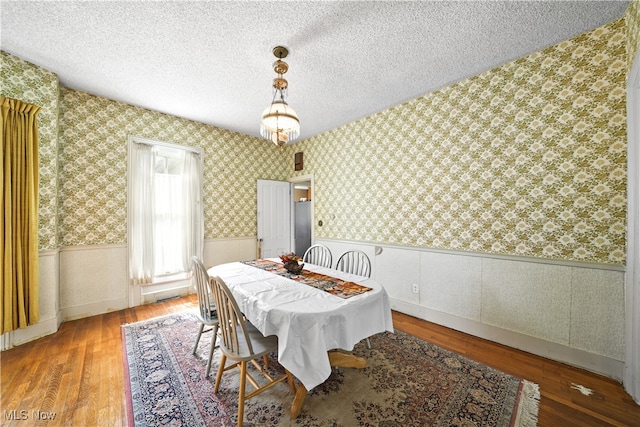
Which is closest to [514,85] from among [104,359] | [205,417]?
[205,417]

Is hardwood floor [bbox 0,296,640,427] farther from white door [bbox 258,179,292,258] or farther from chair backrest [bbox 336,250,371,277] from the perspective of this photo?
white door [bbox 258,179,292,258]

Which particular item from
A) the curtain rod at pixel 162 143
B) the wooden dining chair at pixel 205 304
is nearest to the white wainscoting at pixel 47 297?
the curtain rod at pixel 162 143

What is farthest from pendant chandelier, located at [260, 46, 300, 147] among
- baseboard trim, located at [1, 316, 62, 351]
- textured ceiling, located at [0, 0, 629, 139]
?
baseboard trim, located at [1, 316, 62, 351]

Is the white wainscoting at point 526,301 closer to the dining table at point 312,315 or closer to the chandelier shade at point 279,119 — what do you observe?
the dining table at point 312,315

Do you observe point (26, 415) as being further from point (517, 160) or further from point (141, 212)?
point (517, 160)

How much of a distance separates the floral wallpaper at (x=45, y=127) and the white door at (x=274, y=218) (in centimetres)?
270

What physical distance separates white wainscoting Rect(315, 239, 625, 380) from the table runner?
148cm

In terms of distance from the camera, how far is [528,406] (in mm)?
1669

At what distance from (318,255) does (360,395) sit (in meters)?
1.83

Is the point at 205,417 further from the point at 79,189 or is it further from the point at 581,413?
the point at 79,189

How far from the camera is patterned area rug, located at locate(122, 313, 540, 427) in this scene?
1563mm

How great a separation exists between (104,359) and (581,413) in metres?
3.70

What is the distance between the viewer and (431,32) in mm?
2033

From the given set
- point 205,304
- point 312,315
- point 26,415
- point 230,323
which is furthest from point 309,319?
point 26,415
